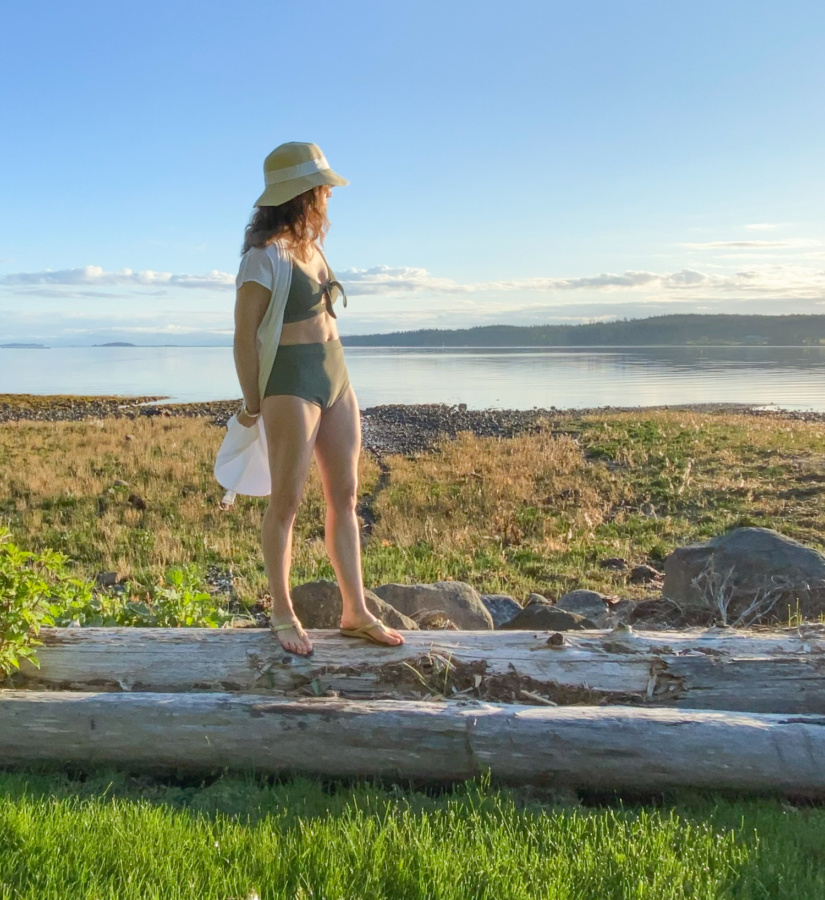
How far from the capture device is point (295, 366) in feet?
14.3

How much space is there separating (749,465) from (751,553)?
11.2 m

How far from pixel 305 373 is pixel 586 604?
4.40 m

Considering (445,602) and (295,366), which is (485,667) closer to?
(295,366)

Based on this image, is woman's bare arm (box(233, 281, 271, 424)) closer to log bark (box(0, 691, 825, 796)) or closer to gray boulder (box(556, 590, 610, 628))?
log bark (box(0, 691, 825, 796))

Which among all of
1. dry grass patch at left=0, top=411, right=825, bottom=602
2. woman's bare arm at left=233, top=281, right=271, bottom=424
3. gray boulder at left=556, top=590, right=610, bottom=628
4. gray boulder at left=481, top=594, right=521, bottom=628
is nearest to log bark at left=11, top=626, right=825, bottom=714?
woman's bare arm at left=233, top=281, right=271, bottom=424

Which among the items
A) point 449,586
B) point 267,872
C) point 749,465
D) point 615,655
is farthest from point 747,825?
point 749,465

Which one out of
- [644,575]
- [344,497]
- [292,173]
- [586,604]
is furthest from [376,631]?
[644,575]

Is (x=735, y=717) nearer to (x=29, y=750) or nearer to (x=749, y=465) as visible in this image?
(x=29, y=750)

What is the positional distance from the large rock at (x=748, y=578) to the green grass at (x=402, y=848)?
10.5 feet

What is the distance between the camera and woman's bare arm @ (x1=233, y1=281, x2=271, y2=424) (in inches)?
167

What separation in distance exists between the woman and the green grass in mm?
1323

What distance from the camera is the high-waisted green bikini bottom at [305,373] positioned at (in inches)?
171

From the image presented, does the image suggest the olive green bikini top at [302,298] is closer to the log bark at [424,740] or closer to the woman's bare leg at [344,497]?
the woman's bare leg at [344,497]

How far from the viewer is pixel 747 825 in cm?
329
